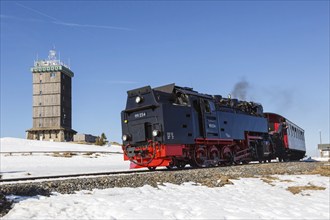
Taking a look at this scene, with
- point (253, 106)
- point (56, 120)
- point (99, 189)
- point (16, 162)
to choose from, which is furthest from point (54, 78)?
point (99, 189)

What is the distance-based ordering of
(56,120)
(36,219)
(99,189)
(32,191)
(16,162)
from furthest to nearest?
(56,120), (16,162), (99,189), (32,191), (36,219)

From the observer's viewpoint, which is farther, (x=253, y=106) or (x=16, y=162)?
(x=16, y=162)

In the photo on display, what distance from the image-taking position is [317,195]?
8742 mm

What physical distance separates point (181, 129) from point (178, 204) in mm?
8663

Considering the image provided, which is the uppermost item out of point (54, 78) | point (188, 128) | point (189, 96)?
point (54, 78)

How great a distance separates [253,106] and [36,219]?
61.4 feet

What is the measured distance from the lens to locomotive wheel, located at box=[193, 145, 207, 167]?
53.3 feet

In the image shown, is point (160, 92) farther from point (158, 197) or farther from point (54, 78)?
point (54, 78)

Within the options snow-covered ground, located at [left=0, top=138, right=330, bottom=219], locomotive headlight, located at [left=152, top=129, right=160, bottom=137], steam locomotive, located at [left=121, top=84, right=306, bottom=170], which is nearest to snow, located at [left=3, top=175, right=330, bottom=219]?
snow-covered ground, located at [left=0, top=138, right=330, bottom=219]

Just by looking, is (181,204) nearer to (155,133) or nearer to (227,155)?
(155,133)

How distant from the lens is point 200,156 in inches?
647

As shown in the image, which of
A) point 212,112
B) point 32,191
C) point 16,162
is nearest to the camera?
point 32,191

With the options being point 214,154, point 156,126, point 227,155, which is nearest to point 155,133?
point 156,126

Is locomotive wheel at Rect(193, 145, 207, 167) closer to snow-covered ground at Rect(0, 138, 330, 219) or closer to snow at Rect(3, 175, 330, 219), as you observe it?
snow-covered ground at Rect(0, 138, 330, 219)
